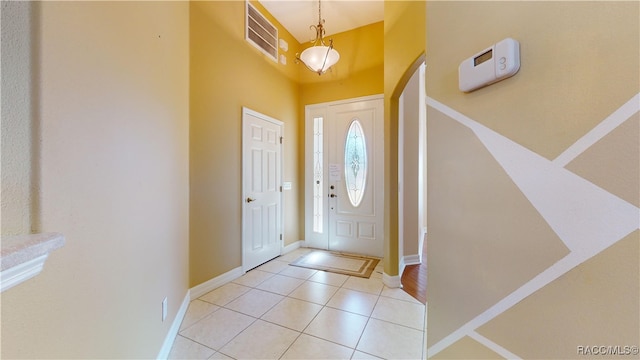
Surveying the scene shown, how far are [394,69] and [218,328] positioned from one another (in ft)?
9.56

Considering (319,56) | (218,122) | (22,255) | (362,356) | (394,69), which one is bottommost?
(362,356)

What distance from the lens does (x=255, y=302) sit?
2312mm

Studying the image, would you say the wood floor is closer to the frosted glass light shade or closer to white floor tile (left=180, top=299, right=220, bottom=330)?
white floor tile (left=180, top=299, right=220, bottom=330)

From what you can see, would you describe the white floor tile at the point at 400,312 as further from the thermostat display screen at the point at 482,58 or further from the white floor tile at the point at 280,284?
the thermostat display screen at the point at 482,58

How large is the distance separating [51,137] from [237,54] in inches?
103

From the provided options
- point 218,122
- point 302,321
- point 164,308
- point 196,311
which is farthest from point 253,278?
point 218,122

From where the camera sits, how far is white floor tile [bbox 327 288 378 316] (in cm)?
220

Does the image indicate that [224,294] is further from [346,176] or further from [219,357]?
[346,176]

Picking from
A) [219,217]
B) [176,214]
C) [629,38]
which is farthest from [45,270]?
[219,217]

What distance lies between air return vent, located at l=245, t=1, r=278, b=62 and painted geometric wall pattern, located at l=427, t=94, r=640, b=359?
3.35 m

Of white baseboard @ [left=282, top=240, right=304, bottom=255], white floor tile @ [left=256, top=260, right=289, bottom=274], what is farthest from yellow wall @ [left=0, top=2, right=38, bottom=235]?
white baseboard @ [left=282, top=240, right=304, bottom=255]

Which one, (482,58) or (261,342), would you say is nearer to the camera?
(482,58)

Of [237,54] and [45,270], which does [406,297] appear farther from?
[237,54]

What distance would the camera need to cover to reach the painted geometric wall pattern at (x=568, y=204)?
0.42m
